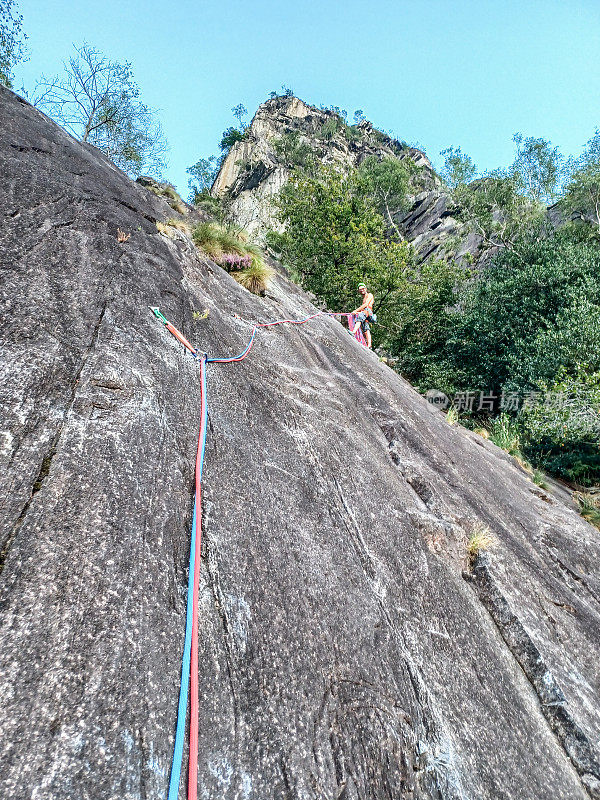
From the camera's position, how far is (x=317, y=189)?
22.3 meters

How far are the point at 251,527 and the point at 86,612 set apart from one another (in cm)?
131

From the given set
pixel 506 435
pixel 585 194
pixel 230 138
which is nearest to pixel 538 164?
pixel 585 194

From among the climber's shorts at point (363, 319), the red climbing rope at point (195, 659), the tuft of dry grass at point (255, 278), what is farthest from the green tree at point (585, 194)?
the red climbing rope at point (195, 659)

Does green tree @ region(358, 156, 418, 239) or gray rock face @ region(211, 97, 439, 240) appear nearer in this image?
green tree @ region(358, 156, 418, 239)

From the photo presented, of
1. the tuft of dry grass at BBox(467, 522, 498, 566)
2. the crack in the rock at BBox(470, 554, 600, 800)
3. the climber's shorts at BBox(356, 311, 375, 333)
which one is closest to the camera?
the crack in the rock at BBox(470, 554, 600, 800)

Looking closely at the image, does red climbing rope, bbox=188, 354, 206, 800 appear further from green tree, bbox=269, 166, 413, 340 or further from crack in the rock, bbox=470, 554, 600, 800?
green tree, bbox=269, 166, 413, 340

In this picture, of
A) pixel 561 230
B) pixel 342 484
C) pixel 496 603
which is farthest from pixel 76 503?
pixel 561 230

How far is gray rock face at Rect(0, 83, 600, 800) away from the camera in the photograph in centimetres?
214

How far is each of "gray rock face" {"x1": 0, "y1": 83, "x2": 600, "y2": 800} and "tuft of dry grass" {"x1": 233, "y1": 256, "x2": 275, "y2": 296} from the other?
2.89 metres

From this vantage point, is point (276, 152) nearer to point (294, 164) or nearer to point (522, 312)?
point (294, 164)

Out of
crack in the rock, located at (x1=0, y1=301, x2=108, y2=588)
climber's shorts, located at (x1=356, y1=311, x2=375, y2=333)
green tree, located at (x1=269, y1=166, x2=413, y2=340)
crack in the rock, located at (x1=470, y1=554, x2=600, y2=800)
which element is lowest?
crack in the rock, located at (x1=470, y1=554, x2=600, y2=800)

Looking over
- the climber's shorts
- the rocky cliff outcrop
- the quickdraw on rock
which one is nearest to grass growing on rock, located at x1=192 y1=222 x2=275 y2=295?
the quickdraw on rock

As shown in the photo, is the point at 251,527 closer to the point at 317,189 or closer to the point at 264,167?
the point at 317,189

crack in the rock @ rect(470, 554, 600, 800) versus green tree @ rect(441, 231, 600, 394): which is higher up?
green tree @ rect(441, 231, 600, 394)
